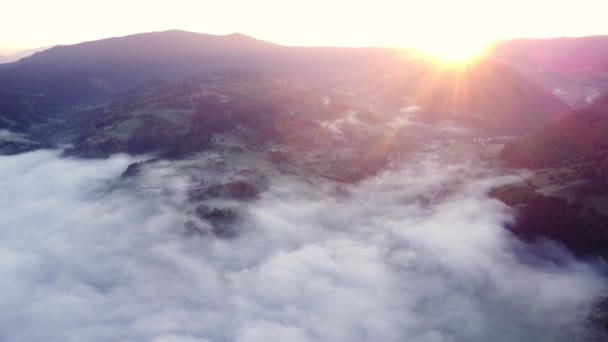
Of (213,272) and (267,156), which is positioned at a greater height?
(267,156)

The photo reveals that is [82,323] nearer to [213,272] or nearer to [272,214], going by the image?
[213,272]

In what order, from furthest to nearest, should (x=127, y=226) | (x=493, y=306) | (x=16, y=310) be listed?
1. (x=127, y=226)
2. (x=16, y=310)
3. (x=493, y=306)

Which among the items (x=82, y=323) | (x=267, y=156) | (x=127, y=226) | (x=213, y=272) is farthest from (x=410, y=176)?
(x=82, y=323)

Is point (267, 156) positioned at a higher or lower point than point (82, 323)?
higher

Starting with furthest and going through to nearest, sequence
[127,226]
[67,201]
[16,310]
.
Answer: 1. [67,201]
2. [127,226]
3. [16,310]

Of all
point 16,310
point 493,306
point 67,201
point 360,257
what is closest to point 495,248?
point 493,306

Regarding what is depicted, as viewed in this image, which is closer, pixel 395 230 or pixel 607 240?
pixel 607 240

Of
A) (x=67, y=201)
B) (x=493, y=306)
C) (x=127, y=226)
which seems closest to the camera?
(x=493, y=306)

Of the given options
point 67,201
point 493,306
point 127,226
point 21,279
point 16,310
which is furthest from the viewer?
point 67,201

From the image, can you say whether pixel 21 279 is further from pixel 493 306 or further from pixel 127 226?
pixel 493 306
